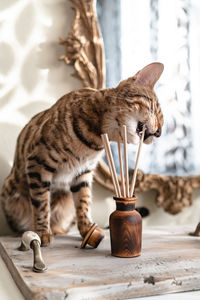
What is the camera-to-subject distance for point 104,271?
80 cm

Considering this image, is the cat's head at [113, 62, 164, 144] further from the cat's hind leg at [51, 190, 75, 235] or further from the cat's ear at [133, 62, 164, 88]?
the cat's hind leg at [51, 190, 75, 235]

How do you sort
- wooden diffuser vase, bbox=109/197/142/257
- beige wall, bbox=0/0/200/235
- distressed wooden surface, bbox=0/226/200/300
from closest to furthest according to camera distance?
distressed wooden surface, bbox=0/226/200/300 → wooden diffuser vase, bbox=109/197/142/257 → beige wall, bbox=0/0/200/235

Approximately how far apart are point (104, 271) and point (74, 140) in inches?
15.1

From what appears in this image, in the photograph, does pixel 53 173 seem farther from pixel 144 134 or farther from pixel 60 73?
pixel 60 73

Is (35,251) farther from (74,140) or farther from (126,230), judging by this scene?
(74,140)

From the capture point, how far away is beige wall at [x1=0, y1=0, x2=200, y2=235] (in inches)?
51.8

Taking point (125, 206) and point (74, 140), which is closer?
→ point (125, 206)

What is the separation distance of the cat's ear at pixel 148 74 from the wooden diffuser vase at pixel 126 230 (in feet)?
1.04

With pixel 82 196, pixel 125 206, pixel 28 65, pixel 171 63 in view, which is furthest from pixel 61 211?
pixel 171 63

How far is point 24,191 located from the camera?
119 cm

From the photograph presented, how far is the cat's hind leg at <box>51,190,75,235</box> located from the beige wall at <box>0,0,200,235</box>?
0.20m

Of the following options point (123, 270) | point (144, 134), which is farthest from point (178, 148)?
point (123, 270)

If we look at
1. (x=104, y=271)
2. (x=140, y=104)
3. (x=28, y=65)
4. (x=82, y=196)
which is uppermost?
(x=28, y=65)

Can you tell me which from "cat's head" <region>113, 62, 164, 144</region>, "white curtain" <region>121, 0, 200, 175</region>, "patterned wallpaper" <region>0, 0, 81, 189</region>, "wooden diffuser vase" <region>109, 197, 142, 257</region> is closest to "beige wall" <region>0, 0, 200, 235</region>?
"patterned wallpaper" <region>0, 0, 81, 189</region>
